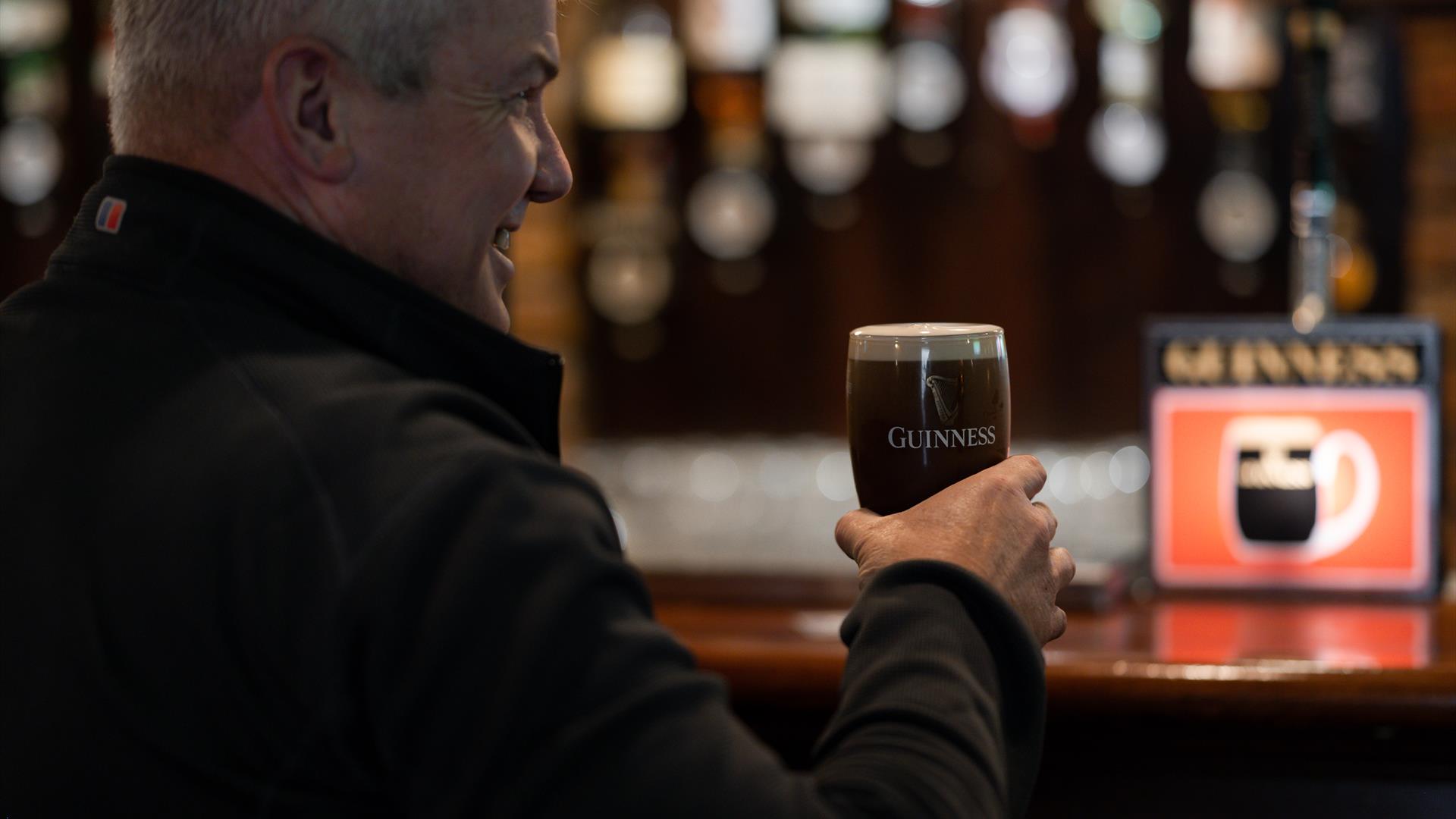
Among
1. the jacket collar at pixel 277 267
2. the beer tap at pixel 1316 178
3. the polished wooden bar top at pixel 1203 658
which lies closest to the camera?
the jacket collar at pixel 277 267

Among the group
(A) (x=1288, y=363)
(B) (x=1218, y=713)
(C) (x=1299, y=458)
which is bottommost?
(B) (x=1218, y=713)

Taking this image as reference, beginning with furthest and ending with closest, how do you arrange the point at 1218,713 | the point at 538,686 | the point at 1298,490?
the point at 1298,490 < the point at 1218,713 < the point at 538,686

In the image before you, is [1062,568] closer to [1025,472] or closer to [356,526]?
[1025,472]

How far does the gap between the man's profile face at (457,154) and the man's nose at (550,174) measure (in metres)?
0.04

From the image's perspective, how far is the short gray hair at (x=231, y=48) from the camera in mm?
905

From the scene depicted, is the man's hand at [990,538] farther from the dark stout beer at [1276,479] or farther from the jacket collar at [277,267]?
the dark stout beer at [1276,479]

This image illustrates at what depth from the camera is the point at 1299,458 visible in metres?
1.79

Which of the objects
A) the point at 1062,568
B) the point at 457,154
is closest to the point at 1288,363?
the point at 1062,568

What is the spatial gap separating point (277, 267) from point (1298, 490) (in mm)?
1301

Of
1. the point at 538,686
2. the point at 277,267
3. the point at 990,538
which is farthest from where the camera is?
the point at 990,538

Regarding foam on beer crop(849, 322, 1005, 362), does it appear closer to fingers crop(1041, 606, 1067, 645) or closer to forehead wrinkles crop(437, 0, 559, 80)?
fingers crop(1041, 606, 1067, 645)

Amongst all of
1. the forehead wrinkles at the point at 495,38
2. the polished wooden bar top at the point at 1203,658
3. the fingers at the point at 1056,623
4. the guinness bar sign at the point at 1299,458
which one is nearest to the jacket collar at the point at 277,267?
the forehead wrinkles at the point at 495,38

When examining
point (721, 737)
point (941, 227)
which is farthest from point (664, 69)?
point (721, 737)

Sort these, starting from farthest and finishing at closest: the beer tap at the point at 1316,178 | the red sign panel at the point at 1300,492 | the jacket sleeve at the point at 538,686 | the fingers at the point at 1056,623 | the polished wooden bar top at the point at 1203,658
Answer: the beer tap at the point at 1316,178 < the red sign panel at the point at 1300,492 < the polished wooden bar top at the point at 1203,658 < the fingers at the point at 1056,623 < the jacket sleeve at the point at 538,686
